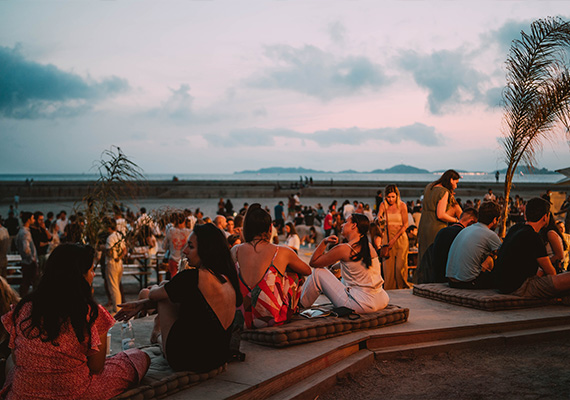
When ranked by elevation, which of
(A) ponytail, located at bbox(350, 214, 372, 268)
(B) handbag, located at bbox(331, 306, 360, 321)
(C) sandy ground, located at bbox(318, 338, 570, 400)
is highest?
(A) ponytail, located at bbox(350, 214, 372, 268)

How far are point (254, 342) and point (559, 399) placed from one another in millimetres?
2394

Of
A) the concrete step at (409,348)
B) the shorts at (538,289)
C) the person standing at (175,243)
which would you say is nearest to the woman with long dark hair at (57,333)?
the concrete step at (409,348)

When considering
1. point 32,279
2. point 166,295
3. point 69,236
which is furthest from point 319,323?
point 32,279

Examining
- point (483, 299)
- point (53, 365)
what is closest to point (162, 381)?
point (53, 365)

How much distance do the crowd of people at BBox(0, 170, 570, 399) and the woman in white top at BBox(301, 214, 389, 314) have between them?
0.03 feet

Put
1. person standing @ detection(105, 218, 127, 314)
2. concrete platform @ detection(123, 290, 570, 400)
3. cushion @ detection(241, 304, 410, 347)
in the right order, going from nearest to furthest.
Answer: concrete platform @ detection(123, 290, 570, 400), cushion @ detection(241, 304, 410, 347), person standing @ detection(105, 218, 127, 314)

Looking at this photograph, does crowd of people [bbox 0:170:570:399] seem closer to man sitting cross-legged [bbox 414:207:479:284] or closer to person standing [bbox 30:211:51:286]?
man sitting cross-legged [bbox 414:207:479:284]

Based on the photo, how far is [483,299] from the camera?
5.52 metres

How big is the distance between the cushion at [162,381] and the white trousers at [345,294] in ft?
5.27

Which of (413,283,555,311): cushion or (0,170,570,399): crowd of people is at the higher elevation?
(0,170,570,399): crowd of people

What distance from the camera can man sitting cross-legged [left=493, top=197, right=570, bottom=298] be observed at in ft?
18.0

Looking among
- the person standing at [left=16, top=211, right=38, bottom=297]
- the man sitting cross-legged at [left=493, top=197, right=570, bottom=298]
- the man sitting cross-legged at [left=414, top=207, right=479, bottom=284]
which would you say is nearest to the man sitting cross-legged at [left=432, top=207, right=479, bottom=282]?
the man sitting cross-legged at [left=414, top=207, right=479, bottom=284]

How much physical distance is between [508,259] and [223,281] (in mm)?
3674

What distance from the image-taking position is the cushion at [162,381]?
120 inches
